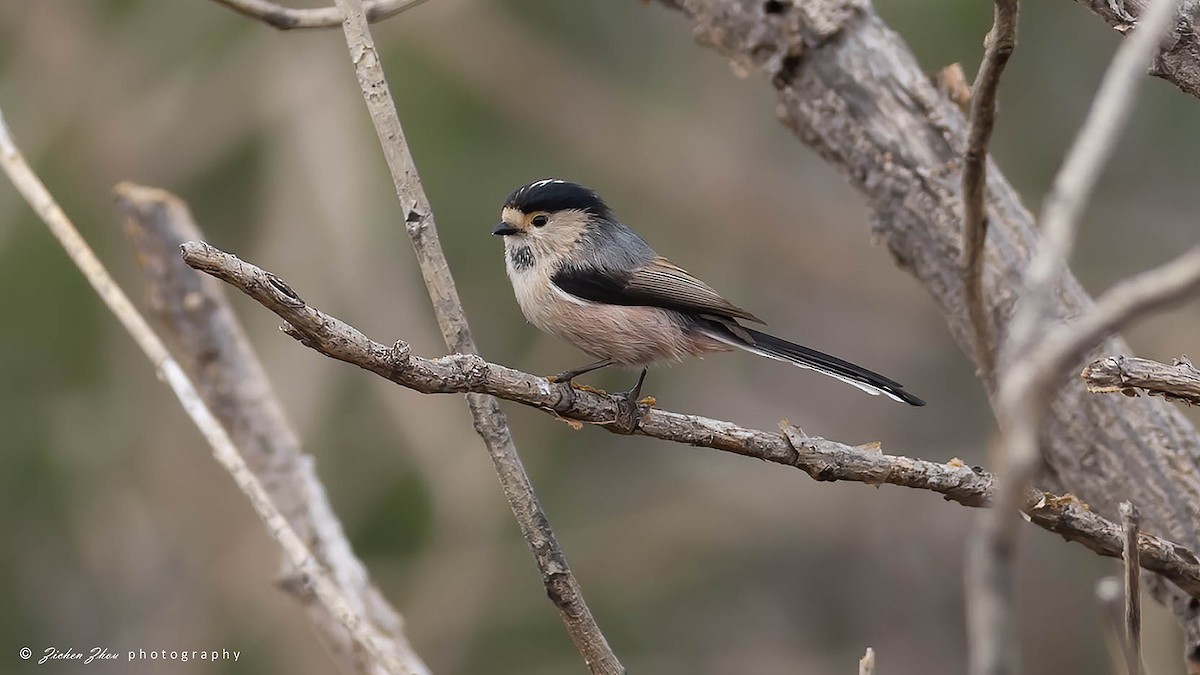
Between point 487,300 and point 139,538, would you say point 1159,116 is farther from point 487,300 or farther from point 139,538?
point 139,538

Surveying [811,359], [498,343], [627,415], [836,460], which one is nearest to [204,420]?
[627,415]

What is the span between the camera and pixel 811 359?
327 centimetres

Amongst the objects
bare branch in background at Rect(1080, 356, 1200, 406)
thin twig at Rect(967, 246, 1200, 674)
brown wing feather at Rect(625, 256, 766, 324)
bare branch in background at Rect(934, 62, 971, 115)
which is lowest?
thin twig at Rect(967, 246, 1200, 674)

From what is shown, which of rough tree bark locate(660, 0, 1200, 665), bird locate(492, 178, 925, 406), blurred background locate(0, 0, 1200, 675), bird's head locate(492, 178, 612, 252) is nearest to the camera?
rough tree bark locate(660, 0, 1200, 665)

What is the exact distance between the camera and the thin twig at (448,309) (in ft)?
8.32

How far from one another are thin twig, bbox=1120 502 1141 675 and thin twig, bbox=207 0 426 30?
215 centimetres

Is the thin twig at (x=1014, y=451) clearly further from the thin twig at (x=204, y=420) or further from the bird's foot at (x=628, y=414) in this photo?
the thin twig at (x=204, y=420)

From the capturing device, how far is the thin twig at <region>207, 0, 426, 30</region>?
3109 millimetres

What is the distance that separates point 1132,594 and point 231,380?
2.78 meters

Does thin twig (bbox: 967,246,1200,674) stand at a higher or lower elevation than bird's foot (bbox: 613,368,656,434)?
lower

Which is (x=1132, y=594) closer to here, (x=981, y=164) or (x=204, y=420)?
(x=981, y=164)

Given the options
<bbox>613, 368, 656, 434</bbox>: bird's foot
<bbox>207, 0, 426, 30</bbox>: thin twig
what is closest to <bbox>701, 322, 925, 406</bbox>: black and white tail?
<bbox>613, 368, 656, 434</bbox>: bird's foot

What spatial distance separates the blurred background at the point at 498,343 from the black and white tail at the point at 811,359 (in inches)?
138

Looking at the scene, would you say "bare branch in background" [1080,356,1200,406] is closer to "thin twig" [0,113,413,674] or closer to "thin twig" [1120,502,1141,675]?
"thin twig" [1120,502,1141,675]
